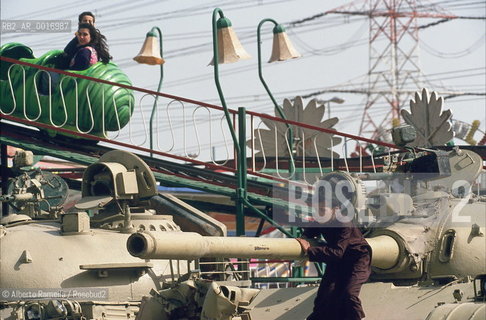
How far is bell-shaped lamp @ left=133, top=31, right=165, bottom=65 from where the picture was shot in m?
22.8

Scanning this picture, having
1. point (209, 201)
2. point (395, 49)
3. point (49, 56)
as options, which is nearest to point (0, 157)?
point (49, 56)

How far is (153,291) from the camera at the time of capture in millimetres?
14562

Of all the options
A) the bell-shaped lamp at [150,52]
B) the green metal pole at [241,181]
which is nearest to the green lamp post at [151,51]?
the bell-shaped lamp at [150,52]

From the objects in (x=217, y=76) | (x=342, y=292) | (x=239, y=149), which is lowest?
(x=342, y=292)

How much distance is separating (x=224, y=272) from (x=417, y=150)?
3.13 m

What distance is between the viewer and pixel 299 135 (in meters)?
24.8

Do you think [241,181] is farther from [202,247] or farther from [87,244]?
[202,247]

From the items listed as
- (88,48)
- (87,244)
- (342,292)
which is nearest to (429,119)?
(88,48)

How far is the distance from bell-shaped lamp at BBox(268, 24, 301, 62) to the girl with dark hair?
3113 millimetres

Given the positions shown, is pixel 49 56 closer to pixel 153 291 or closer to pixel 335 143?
pixel 335 143

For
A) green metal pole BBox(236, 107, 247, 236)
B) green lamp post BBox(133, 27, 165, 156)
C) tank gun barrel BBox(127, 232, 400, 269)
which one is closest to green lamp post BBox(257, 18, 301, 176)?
green lamp post BBox(133, 27, 165, 156)

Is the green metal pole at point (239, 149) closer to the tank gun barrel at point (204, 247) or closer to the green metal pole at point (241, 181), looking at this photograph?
the green metal pole at point (241, 181)

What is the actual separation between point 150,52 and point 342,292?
9772 mm

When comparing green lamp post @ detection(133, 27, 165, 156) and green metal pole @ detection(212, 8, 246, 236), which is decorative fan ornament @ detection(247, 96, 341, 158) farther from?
green metal pole @ detection(212, 8, 246, 236)
